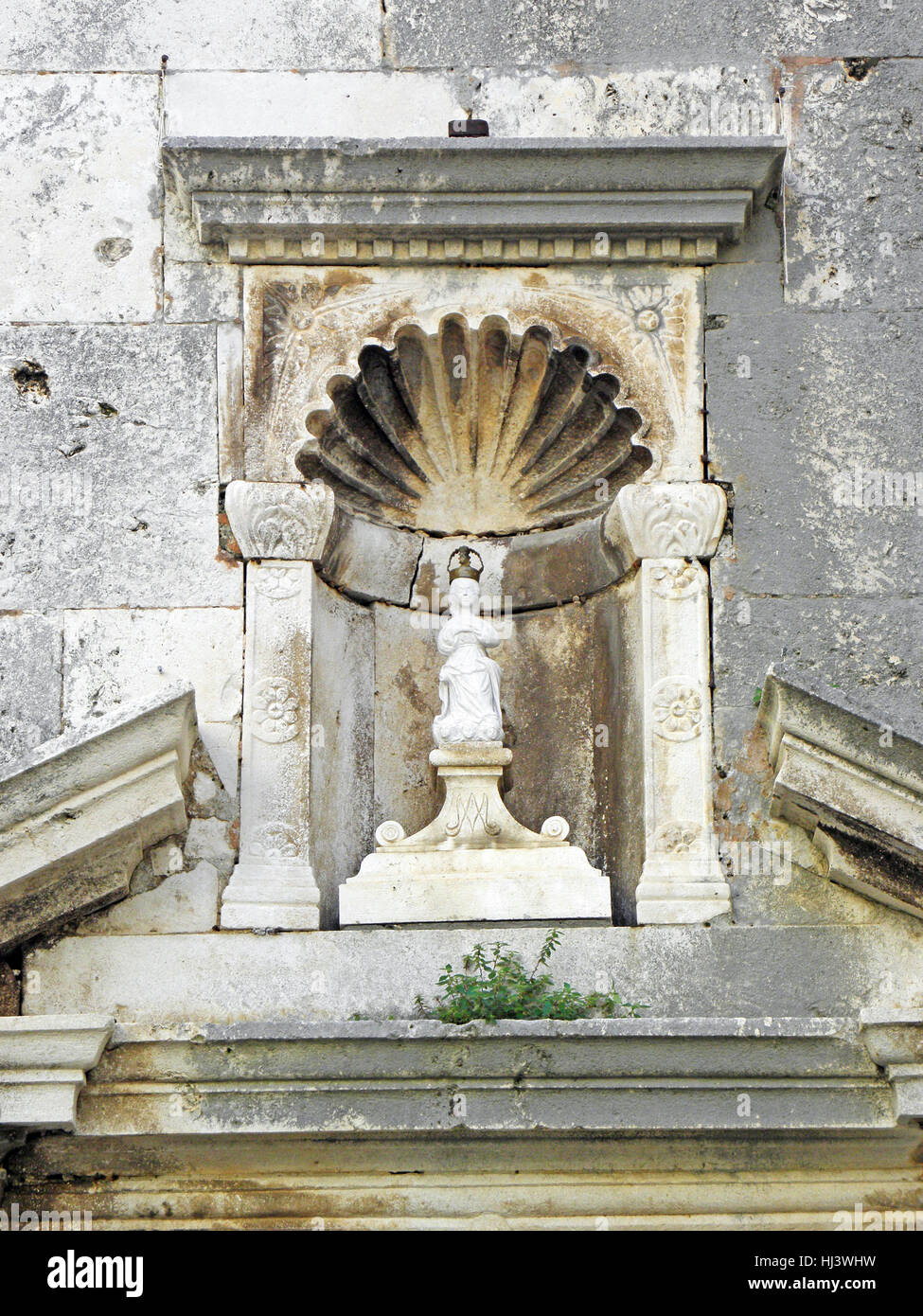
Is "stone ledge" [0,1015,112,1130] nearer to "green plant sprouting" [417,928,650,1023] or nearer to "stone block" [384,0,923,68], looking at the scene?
"green plant sprouting" [417,928,650,1023]

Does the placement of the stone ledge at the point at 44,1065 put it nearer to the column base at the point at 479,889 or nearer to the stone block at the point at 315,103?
the column base at the point at 479,889

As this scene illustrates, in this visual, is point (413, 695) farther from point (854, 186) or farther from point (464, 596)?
point (854, 186)

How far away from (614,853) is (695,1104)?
1.16 metres

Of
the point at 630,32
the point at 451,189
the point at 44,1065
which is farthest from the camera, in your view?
the point at 630,32

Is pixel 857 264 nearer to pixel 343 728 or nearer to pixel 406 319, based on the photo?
pixel 406 319

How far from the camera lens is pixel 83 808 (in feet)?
20.5

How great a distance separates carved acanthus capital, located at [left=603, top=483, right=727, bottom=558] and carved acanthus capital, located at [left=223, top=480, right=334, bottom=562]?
1.01m

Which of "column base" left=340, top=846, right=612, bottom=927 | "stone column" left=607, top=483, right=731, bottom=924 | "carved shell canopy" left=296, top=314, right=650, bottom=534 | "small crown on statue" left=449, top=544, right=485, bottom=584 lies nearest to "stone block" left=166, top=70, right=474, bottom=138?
"carved shell canopy" left=296, top=314, right=650, bottom=534

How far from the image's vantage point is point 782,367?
709 cm

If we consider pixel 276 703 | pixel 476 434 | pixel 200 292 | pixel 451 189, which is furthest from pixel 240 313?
pixel 276 703

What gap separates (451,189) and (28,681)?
6.97 feet

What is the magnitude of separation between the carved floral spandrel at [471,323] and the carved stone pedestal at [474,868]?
1.20m

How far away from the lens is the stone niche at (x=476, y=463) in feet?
22.3

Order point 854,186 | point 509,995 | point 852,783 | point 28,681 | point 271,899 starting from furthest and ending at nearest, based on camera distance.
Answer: point 854,186
point 28,681
point 271,899
point 852,783
point 509,995
